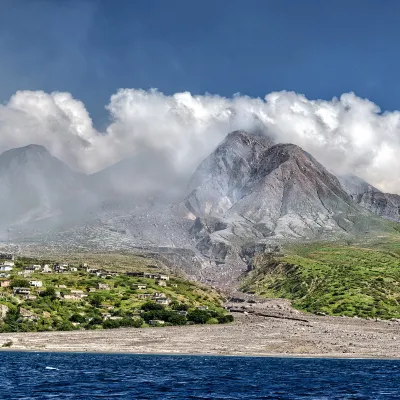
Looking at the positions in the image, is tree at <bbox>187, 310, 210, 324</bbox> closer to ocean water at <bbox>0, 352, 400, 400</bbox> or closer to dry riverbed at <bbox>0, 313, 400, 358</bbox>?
dry riverbed at <bbox>0, 313, 400, 358</bbox>

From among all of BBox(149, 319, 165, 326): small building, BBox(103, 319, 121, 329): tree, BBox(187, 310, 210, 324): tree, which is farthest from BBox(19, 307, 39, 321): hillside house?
BBox(187, 310, 210, 324): tree

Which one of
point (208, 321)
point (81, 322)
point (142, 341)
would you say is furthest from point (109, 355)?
point (208, 321)

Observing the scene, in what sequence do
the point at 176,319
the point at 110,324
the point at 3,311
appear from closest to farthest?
1. the point at 110,324
2. the point at 3,311
3. the point at 176,319

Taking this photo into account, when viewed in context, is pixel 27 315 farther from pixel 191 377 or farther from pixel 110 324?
pixel 191 377

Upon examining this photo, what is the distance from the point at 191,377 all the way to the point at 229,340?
68044mm

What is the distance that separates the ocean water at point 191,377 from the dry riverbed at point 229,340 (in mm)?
10613

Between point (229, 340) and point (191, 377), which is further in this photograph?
point (229, 340)

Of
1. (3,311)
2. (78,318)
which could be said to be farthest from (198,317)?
(3,311)

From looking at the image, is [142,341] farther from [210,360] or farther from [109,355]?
[210,360]

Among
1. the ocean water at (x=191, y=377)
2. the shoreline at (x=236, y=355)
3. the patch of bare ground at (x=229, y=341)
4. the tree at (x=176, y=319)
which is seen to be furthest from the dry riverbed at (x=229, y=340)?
the ocean water at (x=191, y=377)

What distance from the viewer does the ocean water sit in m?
69.5

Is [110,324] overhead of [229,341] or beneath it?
beneath

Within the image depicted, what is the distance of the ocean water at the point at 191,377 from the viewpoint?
228 feet

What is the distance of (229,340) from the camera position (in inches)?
6137
